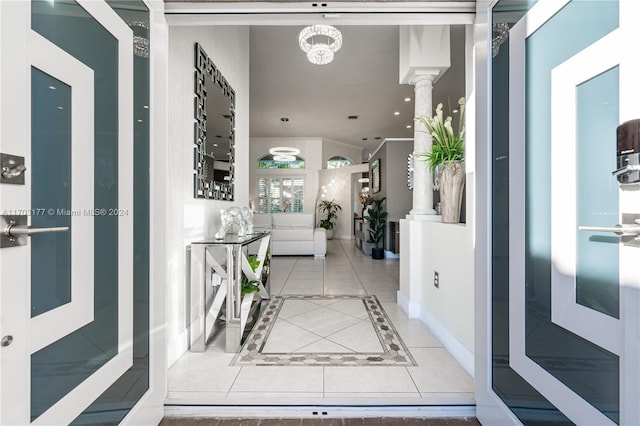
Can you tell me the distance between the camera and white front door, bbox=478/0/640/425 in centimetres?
84

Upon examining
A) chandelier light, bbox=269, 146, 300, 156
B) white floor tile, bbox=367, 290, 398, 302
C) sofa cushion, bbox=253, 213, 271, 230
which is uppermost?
chandelier light, bbox=269, 146, 300, 156

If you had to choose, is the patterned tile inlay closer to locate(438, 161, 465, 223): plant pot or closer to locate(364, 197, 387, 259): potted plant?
locate(438, 161, 465, 223): plant pot

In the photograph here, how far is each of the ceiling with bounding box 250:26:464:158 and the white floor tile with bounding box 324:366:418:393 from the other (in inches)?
157

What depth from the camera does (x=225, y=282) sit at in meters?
2.39

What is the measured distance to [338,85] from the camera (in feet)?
19.4

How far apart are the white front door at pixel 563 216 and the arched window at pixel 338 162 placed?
9.66 m

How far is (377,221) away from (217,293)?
4.86m

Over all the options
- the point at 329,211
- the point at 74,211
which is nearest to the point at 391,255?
the point at 329,211

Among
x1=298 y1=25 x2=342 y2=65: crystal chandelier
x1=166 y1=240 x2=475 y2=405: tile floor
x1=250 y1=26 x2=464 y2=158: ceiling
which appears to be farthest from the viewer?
x1=250 y1=26 x2=464 y2=158: ceiling

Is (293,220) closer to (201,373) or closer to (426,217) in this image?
(426,217)

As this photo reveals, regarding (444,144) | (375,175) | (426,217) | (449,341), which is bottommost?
(449,341)

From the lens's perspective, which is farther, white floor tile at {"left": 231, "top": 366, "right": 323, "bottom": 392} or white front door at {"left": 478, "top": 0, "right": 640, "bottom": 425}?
white floor tile at {"left": 231, "top": 366, "right": 323, "bottom": 392}

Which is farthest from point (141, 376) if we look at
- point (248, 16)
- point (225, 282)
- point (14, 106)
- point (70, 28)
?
point (248, 16)

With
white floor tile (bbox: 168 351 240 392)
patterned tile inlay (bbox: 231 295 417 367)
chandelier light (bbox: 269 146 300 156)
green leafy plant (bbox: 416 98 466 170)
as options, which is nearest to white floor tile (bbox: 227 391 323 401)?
white floor tile (bbox: 168 351 240 392)
